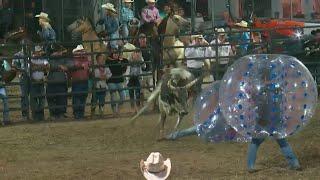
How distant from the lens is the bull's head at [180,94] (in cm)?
1080

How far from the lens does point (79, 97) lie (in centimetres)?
1425

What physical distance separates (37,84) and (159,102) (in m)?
3.74

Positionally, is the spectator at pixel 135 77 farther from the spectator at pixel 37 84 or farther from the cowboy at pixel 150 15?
the cowboy at pixel 150 15

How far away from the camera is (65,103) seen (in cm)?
1420

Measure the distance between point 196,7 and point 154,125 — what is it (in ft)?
37.5

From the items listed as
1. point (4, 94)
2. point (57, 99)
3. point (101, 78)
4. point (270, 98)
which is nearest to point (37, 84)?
point (57, 99)

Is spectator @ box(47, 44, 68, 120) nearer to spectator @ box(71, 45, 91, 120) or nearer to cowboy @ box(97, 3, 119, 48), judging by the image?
spectator @ box(71, 45, 91, 120)

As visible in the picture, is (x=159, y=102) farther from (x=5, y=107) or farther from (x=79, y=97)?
(x=5, y=107)

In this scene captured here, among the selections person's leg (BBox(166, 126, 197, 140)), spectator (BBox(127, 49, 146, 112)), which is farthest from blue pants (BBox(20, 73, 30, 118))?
person's leg (BBox(166, 126, 197, 140))

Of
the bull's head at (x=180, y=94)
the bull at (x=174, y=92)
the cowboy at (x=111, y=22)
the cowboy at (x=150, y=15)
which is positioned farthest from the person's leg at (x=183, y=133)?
the cowboy at (x=150, y=15)

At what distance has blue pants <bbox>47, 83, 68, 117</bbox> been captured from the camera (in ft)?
46.2

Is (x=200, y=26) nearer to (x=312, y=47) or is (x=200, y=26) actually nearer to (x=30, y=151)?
(x=312, y=47)

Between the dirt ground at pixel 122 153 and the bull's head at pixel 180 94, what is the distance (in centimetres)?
48

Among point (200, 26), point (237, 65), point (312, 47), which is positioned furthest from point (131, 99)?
point (200, 26)
